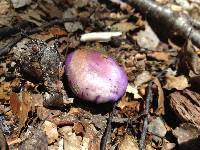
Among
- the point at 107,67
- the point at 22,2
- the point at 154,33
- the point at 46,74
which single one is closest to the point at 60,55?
the point at 46,74

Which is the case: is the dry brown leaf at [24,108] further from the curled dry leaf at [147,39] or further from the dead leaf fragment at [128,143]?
the curled dry leaf at [147,39]

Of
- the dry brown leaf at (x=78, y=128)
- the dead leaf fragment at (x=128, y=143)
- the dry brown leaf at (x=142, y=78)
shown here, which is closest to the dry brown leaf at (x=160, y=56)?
the dry brown leaf at (x=142, y=78)

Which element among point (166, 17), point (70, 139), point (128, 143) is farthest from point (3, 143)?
point (166, 17)

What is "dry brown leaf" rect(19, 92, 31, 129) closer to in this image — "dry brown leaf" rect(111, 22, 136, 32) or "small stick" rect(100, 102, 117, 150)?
"small stick" rect(100, 102, 117, 150)

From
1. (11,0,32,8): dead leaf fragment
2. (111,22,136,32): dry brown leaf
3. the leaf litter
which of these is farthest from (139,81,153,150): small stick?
(11,0,32,8): dead leaf fragment

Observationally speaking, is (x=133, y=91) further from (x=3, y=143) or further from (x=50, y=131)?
(x=3, y=143)
